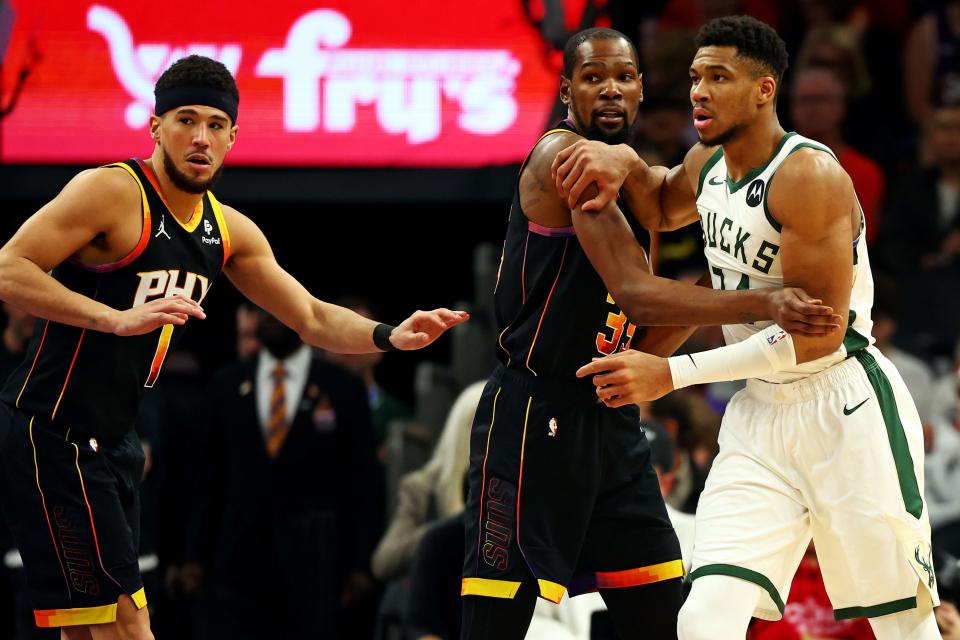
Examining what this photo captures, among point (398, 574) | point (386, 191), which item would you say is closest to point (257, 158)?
point (386, 191)

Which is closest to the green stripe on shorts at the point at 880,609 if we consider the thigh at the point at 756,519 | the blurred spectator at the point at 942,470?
the thigh at the point at 756,519

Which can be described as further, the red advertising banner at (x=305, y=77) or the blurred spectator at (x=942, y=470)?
the red advertising banner at (x=305, y=77)

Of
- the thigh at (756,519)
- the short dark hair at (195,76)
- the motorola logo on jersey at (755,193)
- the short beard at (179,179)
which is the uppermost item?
the short dark hair at (195,76)

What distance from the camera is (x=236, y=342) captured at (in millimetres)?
10766

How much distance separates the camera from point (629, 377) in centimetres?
457

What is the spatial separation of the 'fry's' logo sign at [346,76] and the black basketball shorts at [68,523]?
514 cm

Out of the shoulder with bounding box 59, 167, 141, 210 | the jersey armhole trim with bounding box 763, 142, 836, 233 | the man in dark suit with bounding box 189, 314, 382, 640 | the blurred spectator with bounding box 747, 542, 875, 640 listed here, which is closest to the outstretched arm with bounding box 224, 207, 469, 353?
the shoulder with bounding box 59, 167, 141, 210

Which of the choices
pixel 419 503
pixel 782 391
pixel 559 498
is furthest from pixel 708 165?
pixel 419 503

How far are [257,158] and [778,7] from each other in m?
3.54

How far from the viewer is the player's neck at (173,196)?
5.04 m

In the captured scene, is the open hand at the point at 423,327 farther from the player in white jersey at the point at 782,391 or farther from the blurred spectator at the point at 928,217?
the blurred spectator at the point at 928,217

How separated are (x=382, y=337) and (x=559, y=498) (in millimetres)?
857

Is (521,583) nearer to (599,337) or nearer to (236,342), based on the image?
(599,337)

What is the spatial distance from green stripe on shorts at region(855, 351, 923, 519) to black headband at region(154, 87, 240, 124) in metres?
2.19
